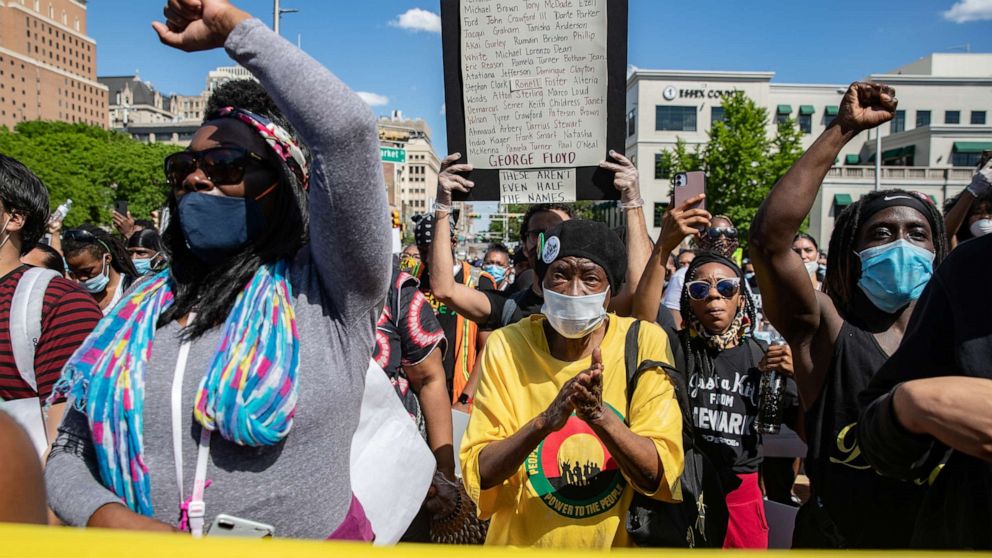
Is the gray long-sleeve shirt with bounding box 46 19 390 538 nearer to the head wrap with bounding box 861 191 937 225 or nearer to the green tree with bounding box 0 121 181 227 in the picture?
the head wrap with bounding box 861 191 937 225

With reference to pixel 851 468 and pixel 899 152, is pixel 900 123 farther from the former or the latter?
pixel 851 468

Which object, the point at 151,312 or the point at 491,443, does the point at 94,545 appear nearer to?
the point at 151,312

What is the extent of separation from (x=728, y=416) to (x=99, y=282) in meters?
4.93

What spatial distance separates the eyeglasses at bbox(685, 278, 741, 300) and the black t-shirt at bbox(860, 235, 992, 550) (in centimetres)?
182

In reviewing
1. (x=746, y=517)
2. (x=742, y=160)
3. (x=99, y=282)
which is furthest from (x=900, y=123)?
(x=99, y=282)

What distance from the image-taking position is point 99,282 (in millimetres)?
5293

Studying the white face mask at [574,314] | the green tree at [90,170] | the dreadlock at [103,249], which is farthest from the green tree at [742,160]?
the green tree at [90,170]

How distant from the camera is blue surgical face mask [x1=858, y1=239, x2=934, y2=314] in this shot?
2.20 metres

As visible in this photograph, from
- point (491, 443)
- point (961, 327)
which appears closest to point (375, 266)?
point (491, 443)

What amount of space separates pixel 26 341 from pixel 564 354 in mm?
1995

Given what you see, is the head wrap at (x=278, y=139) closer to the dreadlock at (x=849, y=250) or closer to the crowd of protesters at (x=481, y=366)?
the crowd of protesters at (x=481, y=366)

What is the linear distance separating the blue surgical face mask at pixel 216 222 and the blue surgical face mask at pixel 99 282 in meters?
4.47

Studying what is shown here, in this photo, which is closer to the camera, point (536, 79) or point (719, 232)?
point (536, 79)

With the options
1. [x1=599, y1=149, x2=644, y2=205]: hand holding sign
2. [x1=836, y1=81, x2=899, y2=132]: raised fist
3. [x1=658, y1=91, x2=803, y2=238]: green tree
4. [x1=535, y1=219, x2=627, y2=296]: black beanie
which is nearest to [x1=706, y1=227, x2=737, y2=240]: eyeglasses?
[x1=599, y1=149, x2=644, y2=205]: hand holding sign
